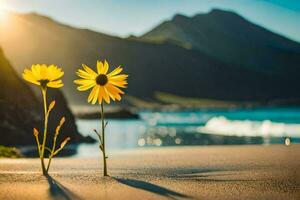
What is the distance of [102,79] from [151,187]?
143cm

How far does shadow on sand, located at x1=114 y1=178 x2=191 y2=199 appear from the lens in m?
4.82

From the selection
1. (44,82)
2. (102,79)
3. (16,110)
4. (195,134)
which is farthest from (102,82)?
(195,134)

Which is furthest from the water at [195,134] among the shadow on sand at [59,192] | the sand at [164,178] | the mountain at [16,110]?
the shadow on sand at [59,192]

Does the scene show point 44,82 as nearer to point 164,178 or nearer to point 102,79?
point 102,79

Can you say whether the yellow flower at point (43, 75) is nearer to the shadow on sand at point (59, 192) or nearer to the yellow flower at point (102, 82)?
A: the yellow flower at point (102, 82)

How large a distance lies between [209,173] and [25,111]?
35.8 m

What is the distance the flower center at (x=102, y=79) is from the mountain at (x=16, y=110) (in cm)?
2934

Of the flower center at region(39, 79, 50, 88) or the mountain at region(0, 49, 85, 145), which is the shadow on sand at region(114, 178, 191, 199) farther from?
the mountain at region(0, 49, 85, 145)

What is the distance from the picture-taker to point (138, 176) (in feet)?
19.9

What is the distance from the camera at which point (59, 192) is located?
4.93 meters

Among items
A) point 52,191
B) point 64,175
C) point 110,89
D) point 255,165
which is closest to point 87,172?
point 64,175

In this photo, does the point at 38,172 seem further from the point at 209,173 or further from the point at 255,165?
the point at 255,165

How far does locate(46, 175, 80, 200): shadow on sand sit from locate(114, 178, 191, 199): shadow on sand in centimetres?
63

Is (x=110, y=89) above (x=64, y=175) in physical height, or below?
above
